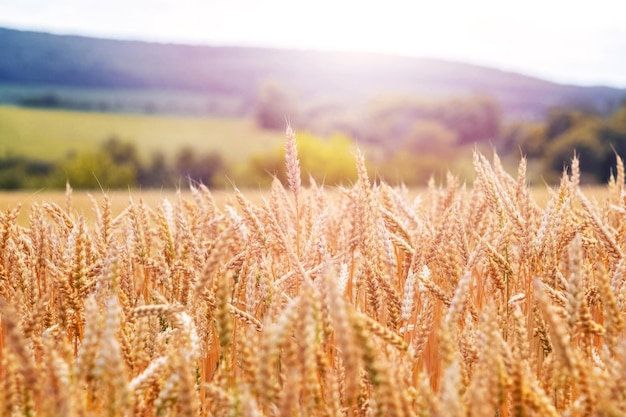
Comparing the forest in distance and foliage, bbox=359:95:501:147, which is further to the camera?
foliage, bbox=359:95:501:147

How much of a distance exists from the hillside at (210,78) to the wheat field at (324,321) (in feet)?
207

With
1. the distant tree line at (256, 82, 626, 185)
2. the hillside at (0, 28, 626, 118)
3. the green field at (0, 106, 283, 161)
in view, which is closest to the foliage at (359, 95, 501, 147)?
the distant tree line at (256, 82, 626, 185)

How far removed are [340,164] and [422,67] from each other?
107 feet

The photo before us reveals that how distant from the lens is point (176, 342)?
5.38ft

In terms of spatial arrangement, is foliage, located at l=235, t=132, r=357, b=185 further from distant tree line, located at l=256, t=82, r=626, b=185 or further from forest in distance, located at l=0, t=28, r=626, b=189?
distant tree line, located at l=256, t=82, r=626, b=185

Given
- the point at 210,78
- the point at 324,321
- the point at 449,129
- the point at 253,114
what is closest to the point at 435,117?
the point at 449,129

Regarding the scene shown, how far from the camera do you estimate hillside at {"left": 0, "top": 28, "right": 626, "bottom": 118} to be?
6594 centimetres

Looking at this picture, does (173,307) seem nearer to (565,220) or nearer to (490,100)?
(565,220)

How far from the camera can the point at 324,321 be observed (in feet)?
4.52

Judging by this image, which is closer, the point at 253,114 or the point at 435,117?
the point at 435,117

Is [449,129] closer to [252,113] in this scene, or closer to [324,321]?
[252,113]

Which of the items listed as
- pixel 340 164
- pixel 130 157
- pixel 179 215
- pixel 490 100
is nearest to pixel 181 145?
pixel 130 157

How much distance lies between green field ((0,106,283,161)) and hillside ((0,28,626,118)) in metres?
2.48

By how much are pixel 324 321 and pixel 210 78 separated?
75078 millimetres
